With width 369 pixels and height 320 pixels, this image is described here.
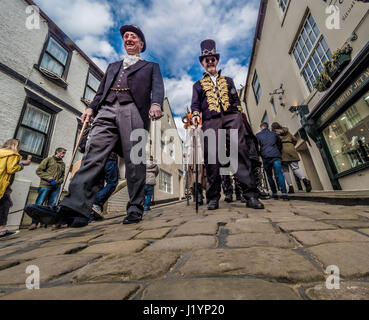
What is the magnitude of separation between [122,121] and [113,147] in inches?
12.4

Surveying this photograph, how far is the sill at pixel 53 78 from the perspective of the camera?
22.0 ft

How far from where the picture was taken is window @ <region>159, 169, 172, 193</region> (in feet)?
40.2

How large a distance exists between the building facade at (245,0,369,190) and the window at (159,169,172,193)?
25.2 feet

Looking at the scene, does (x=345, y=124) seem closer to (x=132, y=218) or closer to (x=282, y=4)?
(x=282, y=4)

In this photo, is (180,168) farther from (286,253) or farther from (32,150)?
(286,253)

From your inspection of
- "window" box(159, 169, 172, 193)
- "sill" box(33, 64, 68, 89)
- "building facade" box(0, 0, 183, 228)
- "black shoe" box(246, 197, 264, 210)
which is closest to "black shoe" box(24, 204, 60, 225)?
"black shoe" box(246, 197, 264, 210)

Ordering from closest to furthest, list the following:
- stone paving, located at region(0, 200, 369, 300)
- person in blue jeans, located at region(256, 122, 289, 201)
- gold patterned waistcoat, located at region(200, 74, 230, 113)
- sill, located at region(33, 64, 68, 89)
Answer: stone paving, located at region(0, 200, 369, 300) → gold patterned waistcoat, located at region(200, 74, 230, 113) → person in blue jeans, located at region(256, 122, 289, 201) → sill, located at region(33, 64, 68, 89)

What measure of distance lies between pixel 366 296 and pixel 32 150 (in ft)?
25.9

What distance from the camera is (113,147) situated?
7.09 feet

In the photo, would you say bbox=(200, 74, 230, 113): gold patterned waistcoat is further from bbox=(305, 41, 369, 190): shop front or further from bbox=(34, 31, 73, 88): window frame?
bbox=(34, 31, 73, 88): window frame

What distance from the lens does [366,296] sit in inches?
19.5

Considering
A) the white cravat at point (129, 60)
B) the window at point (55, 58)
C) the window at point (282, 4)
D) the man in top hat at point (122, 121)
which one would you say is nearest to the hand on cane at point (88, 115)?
the man in top hat at point (122, 121)

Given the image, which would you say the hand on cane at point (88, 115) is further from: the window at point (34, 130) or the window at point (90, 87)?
the window at point (90, 87)

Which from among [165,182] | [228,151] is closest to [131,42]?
[228,151]
